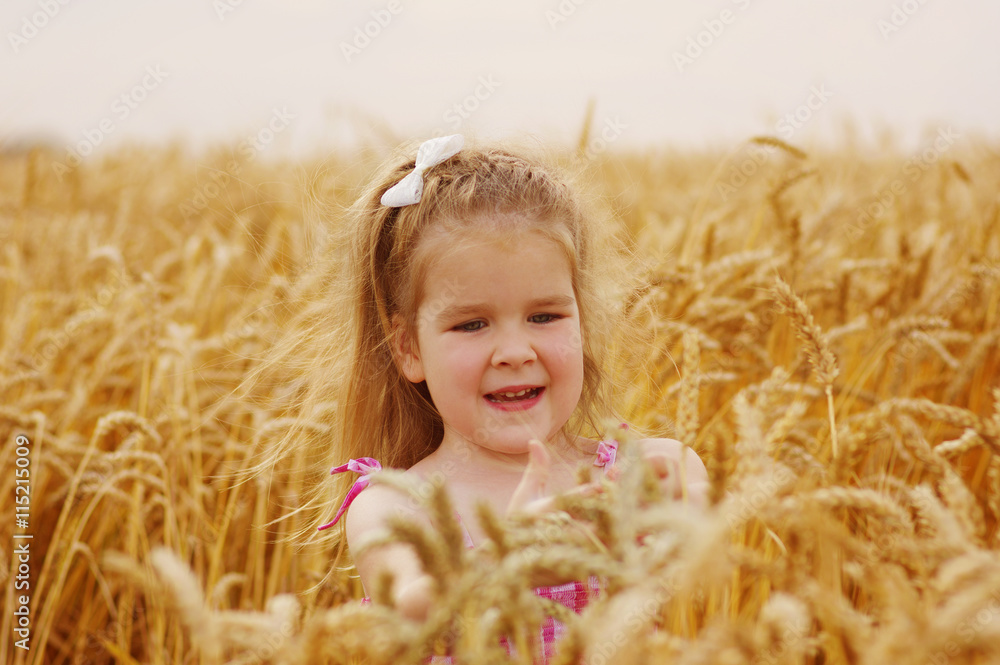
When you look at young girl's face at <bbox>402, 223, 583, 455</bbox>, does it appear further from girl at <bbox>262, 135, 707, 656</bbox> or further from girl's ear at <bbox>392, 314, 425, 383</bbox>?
girl's ear at <bbox>392, 314, 425, 383</bbox>

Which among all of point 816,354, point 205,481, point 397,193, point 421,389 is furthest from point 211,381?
point 816,354

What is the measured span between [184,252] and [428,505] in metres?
2.87

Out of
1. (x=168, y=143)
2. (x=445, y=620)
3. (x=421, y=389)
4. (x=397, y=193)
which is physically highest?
(x=168, y=143)

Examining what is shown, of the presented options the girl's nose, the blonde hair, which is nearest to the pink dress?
the blonde hair

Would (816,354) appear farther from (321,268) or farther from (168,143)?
(168,143)

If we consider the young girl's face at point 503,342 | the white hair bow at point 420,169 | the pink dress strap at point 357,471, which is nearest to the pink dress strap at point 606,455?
the young girl's face at point 503,342

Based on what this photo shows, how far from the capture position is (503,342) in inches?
51.5

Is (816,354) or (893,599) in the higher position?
(816,354)

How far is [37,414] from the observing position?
1.79 metres

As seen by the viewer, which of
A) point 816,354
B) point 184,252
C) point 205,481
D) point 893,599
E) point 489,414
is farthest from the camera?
point 184,252

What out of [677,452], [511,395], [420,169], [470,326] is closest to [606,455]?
[677,452]

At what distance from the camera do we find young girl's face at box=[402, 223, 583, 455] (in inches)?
52.1

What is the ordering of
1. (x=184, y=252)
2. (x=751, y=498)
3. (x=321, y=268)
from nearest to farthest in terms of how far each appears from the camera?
(x=751, y=498), (x=321, y=268), (x=184, y=252)

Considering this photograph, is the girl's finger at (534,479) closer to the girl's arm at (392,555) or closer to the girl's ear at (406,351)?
the girl's arm at (392,555)
